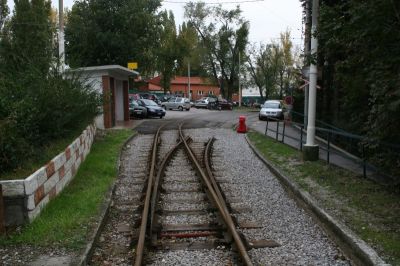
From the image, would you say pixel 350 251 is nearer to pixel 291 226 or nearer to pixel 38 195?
pixel 291 226

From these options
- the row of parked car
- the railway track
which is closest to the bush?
the railway track

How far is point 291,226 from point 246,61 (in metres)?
74.9

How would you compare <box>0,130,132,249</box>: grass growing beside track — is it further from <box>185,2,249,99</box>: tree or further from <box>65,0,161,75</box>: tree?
<box>185,2,249,99</box>: tree

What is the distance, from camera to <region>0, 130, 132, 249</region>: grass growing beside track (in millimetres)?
6246

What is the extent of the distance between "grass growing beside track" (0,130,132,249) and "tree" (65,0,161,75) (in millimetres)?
25026

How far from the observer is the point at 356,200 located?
849cm

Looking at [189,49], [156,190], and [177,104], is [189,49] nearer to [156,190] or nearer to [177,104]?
[177,104]

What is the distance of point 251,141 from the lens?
19.8m

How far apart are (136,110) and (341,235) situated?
30807 millimetres

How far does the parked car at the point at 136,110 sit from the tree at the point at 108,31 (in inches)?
130

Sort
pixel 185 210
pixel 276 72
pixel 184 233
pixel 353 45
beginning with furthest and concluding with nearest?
pixel 276 72, pixel 353 45, pixel 185 210, pixel 184 233

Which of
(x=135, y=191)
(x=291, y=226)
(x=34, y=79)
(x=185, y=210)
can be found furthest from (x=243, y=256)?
(x=34, y=79)

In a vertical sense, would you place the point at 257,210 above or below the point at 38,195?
below

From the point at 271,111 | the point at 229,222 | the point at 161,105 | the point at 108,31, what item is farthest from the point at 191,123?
the point at 229,222
